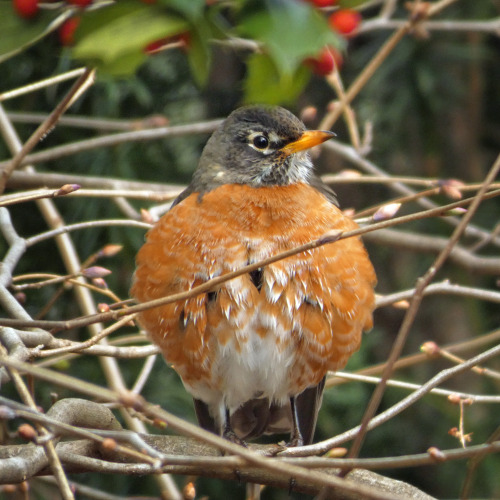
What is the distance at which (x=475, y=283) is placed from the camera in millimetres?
4535

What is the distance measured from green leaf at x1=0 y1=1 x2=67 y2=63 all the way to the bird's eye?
198cm

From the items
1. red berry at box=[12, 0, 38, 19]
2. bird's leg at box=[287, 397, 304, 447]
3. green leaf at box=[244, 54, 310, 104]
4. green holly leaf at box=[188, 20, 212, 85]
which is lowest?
bird's leg at box=[287, 397, 304, 447]

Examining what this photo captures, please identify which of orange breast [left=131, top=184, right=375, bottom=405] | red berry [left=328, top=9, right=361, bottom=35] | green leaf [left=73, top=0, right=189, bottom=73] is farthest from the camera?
orange breast [left=131, top=184, right=375, bottom=405]

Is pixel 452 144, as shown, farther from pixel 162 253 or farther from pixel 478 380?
pixel 162 253

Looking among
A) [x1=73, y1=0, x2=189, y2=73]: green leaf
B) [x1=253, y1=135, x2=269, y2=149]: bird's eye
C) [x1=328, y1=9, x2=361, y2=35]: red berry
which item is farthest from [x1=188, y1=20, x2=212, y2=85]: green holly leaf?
[x1=253, y1=135, x2=269, y2=149]: bird's eye

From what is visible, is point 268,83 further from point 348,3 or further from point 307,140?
point 307,140

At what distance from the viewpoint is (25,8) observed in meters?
1.02

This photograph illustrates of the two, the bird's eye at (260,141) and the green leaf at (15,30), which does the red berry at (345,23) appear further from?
the bird's eye at (260,141)

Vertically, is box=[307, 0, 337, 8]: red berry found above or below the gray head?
above

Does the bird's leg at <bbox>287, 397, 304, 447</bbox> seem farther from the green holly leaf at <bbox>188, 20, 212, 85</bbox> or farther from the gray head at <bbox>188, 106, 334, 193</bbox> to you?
the green holly leaf at <bbox>188, 20, 212, 85</bbox>

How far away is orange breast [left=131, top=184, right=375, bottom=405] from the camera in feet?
8.24

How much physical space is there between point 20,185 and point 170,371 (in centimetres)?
122

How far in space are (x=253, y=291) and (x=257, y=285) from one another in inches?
1.1

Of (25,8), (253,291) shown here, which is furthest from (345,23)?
(253,291)
